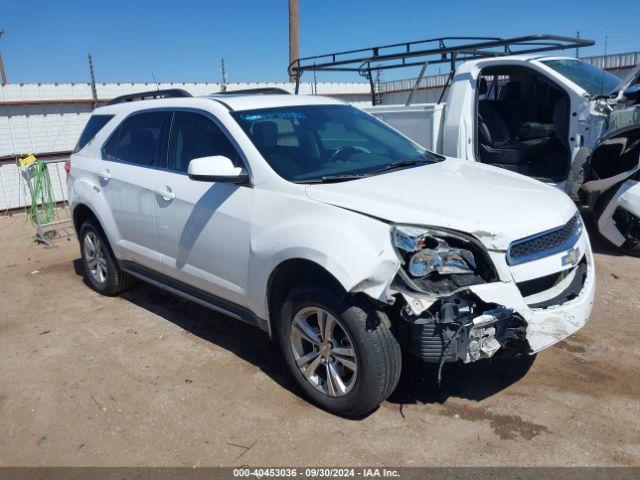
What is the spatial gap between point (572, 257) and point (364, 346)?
141 cm

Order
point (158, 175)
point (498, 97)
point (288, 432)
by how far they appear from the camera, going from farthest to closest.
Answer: point (498, 97)
point (158, 175)
point (288, 432)

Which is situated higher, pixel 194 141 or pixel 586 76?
pixel 586 76

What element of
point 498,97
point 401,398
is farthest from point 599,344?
point 498,97

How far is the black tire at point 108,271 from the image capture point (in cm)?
546

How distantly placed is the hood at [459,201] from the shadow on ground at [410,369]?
1105 mm

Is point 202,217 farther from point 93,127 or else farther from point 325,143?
point 93,127

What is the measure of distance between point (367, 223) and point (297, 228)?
470mm

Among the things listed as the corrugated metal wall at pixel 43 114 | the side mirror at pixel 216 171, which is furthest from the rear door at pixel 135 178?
the corrugated metal wall at pixel 43 114

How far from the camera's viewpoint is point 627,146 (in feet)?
19.8

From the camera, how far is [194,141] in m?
4.35

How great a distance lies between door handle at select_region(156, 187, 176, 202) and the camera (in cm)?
432

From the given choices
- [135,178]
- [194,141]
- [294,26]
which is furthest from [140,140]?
[294,26]

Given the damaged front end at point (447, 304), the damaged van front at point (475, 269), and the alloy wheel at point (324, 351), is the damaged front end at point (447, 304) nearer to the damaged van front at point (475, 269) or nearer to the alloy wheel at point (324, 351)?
the damaged van front at point (475, 269)

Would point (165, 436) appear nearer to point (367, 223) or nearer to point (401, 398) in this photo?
point (401, 398)
